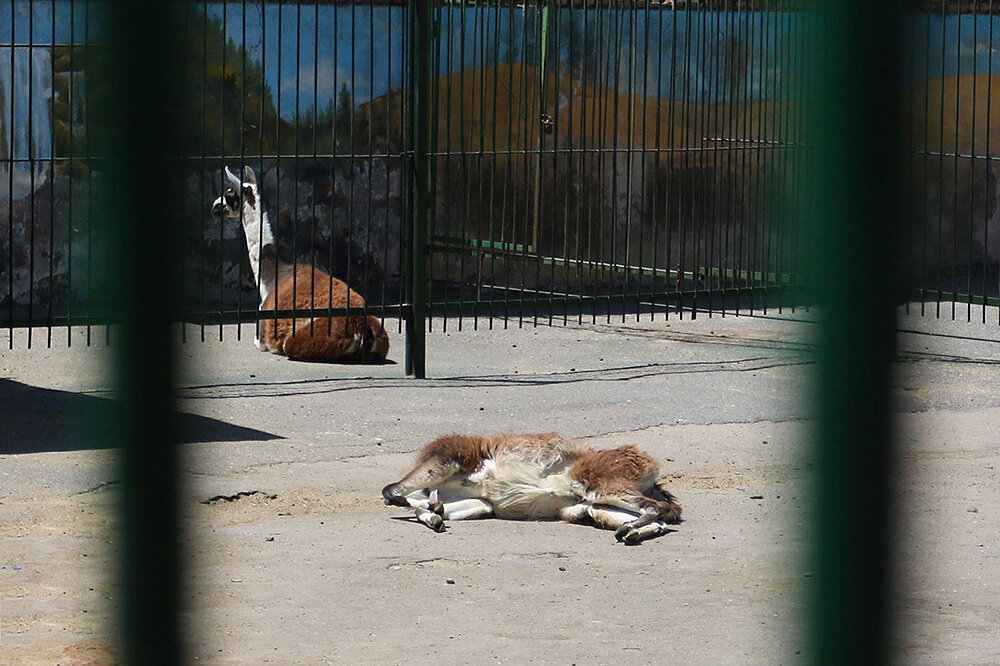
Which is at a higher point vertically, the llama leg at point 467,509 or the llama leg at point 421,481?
the llama leg at point 421,481

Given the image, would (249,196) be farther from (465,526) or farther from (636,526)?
(636,526)

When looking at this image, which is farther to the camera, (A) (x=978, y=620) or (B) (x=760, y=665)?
(A) (x=978, y=620)

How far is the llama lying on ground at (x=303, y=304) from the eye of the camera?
1035cm

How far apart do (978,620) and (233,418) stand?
4592 millimetres

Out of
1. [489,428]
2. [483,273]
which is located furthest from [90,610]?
[483,273]

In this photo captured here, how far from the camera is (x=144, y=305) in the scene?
117 centimetres

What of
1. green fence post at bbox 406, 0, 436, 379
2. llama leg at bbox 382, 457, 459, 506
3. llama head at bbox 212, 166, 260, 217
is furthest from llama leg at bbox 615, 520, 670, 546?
llama head at bbox 212, 166, 260, 217

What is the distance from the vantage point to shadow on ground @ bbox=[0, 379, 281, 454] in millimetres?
7621

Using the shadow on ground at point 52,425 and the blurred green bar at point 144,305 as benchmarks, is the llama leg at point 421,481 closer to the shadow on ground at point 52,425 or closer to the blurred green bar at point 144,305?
the shadow on ground at point 52,425

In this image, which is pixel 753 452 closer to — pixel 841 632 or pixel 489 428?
pixel 489 428

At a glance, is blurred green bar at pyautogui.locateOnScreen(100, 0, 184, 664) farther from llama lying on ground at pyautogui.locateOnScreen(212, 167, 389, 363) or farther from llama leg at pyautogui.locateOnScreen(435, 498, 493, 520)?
llama lying on ground at pyautogui.locateOnScreen(212, 167, 389, 363)

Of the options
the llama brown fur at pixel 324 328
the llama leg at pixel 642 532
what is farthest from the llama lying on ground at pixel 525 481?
→ the llama brown fur at pixel 324 328

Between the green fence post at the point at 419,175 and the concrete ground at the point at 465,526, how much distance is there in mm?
290

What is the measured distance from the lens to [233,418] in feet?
27.6
